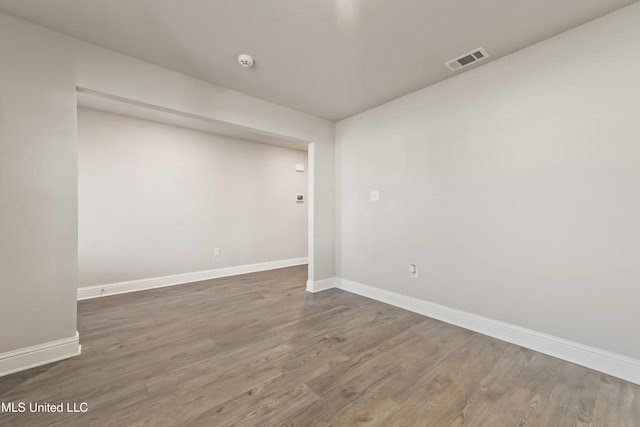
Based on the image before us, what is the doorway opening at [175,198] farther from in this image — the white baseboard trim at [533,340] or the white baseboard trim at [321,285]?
the white baseboard trim at [533,340]

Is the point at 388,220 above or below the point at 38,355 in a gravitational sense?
above

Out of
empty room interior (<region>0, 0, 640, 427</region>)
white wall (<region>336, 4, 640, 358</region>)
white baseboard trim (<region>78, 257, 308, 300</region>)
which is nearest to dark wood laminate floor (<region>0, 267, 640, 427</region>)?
empty room interior (<region>0, 0, 640, 427</region>)

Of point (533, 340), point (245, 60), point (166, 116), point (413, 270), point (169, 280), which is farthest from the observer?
point (169, 280)

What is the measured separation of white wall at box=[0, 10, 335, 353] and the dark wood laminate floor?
0.45 meters

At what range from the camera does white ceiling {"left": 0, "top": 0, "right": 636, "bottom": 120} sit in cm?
182

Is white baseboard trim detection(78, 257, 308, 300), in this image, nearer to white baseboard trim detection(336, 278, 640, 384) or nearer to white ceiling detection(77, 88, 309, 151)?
white ceiling detection(77, 88, 309, 151)

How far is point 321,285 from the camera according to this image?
3896 millimetres

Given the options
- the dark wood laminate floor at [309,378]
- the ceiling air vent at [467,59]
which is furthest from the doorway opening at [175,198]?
the ceiling air vent at [467,59]

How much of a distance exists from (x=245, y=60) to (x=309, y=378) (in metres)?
Result: 2.72

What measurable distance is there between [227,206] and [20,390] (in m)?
3.40

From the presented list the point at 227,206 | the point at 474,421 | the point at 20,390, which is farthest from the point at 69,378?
the point at 227,206

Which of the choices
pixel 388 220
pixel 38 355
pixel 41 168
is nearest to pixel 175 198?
pixel 41 168

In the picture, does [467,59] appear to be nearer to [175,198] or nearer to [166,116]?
[166,116]

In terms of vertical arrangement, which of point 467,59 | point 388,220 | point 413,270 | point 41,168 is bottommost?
point 413,270
